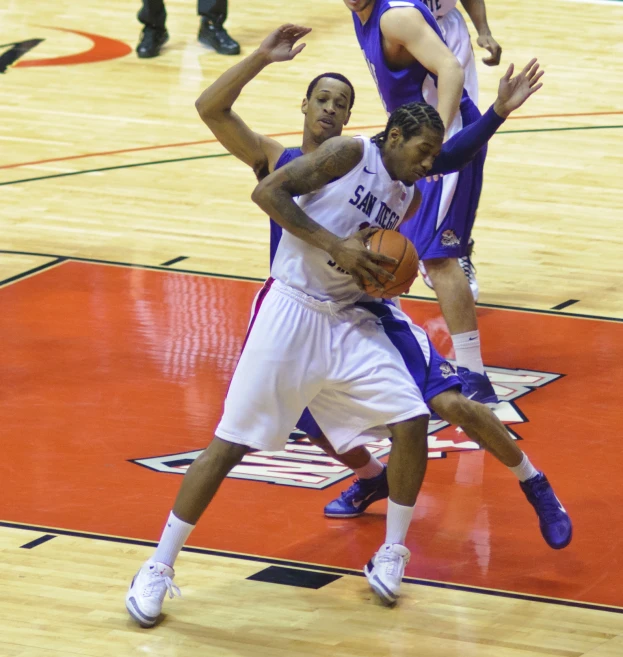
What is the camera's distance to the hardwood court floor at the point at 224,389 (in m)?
4.60

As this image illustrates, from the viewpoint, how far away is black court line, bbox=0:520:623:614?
15.4ft

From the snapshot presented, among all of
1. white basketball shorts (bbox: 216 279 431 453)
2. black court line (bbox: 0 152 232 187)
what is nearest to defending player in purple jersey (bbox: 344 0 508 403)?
white basketball shorts (bbox: 216 279 431 453)

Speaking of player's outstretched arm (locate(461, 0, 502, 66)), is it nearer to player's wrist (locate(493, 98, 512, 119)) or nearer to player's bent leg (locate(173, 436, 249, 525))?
player's wrist (locate(493, 98, 512, 119))

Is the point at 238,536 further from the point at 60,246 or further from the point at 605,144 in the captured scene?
the point at 605,144

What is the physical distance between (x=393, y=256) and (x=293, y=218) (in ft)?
1.05

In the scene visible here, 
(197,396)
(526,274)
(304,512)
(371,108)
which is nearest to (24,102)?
(371,108)

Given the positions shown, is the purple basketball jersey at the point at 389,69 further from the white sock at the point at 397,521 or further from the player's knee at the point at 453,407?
the white sock at the point at 397,521

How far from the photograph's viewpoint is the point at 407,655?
14.2 feet

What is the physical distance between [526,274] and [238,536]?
3758 millimetres

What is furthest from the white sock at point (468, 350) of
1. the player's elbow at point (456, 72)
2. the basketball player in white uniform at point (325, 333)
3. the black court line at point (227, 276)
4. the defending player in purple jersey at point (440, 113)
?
the basketball player in white uniform at point (325, 333)

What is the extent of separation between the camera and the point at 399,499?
4.72 meters

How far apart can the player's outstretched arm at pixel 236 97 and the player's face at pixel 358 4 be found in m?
1.20

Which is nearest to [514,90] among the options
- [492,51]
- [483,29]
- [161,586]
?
[161,586]

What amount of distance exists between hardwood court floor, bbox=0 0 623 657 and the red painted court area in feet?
0.05
